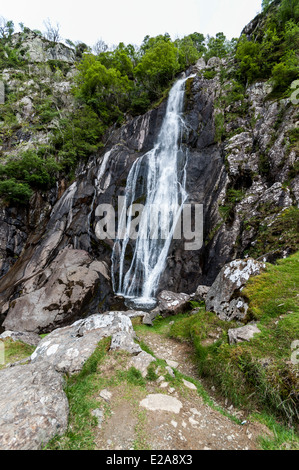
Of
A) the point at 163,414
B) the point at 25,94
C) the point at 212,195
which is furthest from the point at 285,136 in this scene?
the point at 25,94

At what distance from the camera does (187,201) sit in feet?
44.2

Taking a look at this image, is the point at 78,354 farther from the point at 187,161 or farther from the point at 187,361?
the point at 187,161

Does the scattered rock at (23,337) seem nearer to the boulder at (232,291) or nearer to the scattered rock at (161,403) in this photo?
the scattered rock at (161,403)

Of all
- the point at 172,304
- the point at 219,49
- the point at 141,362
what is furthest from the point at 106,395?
the point at 219,49

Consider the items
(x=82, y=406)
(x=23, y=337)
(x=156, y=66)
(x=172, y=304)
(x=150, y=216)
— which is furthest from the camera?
(x=156, y=66)

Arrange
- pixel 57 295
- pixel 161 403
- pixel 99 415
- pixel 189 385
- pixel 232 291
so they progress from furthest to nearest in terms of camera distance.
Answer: pixel 57 295
pixel 232 291
pixel 189 385
pixel 161 403
pixel 99 415

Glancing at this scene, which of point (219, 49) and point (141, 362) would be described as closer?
point (141, 362)

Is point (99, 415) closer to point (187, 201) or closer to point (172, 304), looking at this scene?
point (172, 304)

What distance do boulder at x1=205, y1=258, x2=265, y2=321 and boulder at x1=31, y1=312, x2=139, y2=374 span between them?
262 cm

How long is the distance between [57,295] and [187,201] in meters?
10.3

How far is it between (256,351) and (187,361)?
6.64 feet

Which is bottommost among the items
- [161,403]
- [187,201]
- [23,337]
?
[23,337]

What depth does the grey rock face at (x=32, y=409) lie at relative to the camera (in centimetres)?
231

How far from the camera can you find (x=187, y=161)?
1510 cm
